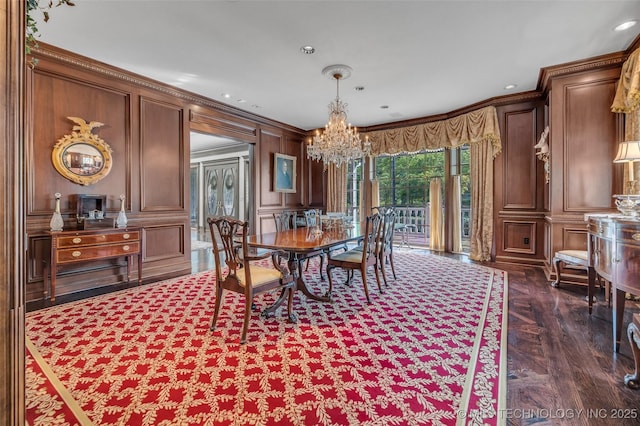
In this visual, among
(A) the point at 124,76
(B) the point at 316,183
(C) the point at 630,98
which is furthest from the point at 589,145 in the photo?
(A) the point at 124,76

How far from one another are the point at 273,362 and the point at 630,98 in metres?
4.40

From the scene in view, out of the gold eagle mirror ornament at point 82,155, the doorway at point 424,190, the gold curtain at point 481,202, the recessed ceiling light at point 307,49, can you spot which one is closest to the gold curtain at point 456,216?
the doorway at point 424,190

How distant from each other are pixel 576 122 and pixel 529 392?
150 inches

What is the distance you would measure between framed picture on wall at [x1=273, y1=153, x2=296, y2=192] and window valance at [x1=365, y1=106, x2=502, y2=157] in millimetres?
1926

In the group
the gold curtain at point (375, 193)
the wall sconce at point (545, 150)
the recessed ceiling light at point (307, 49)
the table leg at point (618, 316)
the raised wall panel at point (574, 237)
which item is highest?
the recessed ceiling light at point (307, 49)

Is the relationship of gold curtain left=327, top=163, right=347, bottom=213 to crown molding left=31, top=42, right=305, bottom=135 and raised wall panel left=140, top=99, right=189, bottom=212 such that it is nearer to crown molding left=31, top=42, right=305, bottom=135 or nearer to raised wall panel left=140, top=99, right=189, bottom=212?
crown molding left=31, top=42, right=305, bottom=135

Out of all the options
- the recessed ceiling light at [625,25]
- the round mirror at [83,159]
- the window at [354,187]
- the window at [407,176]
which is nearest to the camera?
the recessed ceiling light at [625,25]

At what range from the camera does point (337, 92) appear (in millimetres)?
4664

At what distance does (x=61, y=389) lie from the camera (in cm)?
175

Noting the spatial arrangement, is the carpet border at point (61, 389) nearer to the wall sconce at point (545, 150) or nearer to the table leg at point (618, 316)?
the table leg at point (618, 316)

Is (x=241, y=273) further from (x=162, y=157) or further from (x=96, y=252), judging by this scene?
(x=162, y=157)

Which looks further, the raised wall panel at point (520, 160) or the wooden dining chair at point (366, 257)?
the raised wall panel at point (520, 160)

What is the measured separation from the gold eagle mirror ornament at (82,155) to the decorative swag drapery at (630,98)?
610cm

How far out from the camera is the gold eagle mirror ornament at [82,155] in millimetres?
3559
